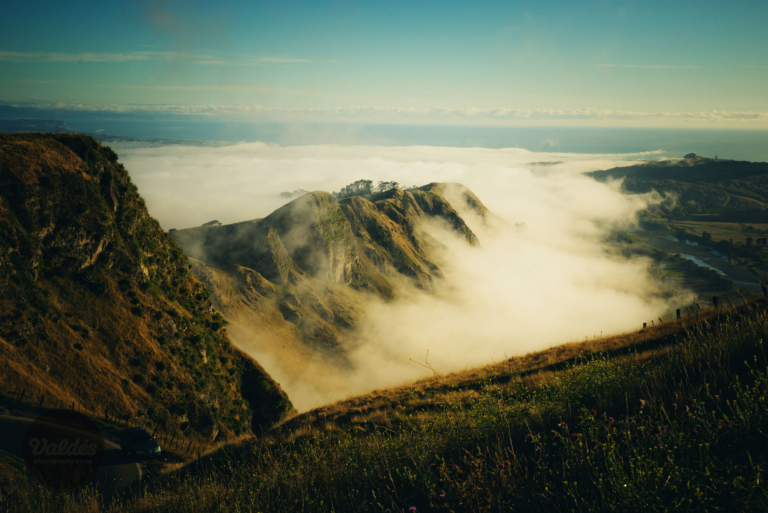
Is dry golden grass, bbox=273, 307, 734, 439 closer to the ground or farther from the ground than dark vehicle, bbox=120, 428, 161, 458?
farther from the ground

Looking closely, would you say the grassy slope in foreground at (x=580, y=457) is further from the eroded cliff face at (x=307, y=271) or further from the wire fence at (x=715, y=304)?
the eroded cliff face at (x=307, y=271)

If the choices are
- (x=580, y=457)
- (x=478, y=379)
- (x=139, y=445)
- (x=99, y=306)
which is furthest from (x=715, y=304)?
(x=99, y=306)

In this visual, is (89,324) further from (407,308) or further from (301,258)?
(407,308)

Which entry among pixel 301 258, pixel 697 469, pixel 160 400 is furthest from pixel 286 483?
pixel 301 258

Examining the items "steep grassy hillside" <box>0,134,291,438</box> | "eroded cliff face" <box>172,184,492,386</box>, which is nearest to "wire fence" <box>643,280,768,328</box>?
"steep grassy hillside" <box>0,134,291,438</box>

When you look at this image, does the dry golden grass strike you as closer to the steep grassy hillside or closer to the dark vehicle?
the dark vehicle

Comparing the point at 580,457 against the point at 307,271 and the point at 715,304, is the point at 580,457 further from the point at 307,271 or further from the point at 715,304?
the point at 307,271
